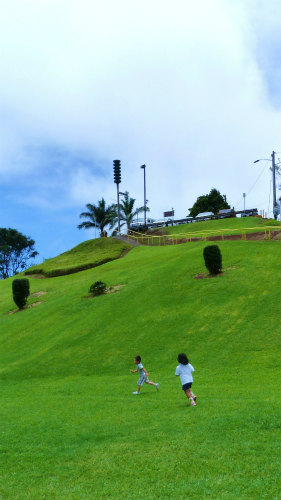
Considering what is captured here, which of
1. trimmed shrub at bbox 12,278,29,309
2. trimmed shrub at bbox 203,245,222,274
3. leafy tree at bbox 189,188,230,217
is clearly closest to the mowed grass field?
trimmed shrub at bbox 203,245,222,274

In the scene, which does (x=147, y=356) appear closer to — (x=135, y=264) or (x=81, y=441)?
(x=81, y=441)

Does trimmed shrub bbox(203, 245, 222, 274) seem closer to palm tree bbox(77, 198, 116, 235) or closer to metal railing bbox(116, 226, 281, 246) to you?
metal railing bbox(116, 226, 281, 246)

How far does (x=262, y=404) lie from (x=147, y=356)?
1117 cm

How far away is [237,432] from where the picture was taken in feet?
35.2

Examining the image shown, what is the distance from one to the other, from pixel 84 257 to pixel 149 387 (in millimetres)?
37646

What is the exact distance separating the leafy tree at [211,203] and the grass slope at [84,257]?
48.8m

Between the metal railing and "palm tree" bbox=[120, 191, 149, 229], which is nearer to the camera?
the metal railing

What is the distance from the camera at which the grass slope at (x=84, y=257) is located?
50247mm

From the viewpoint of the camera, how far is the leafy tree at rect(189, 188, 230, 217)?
10412 cm

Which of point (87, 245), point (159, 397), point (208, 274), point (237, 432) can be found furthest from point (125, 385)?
point (87, 245)

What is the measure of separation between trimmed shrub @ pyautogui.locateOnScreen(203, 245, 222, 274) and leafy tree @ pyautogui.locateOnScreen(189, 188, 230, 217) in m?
73.2

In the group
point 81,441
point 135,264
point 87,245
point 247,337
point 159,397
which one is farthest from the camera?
point 87,245

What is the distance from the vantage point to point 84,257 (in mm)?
55344

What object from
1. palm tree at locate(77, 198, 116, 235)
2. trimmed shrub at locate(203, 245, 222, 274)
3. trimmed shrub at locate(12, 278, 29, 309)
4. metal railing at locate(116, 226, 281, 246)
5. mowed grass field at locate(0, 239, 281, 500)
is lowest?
mowed grass field at locate(0, 239, 281, 500)
